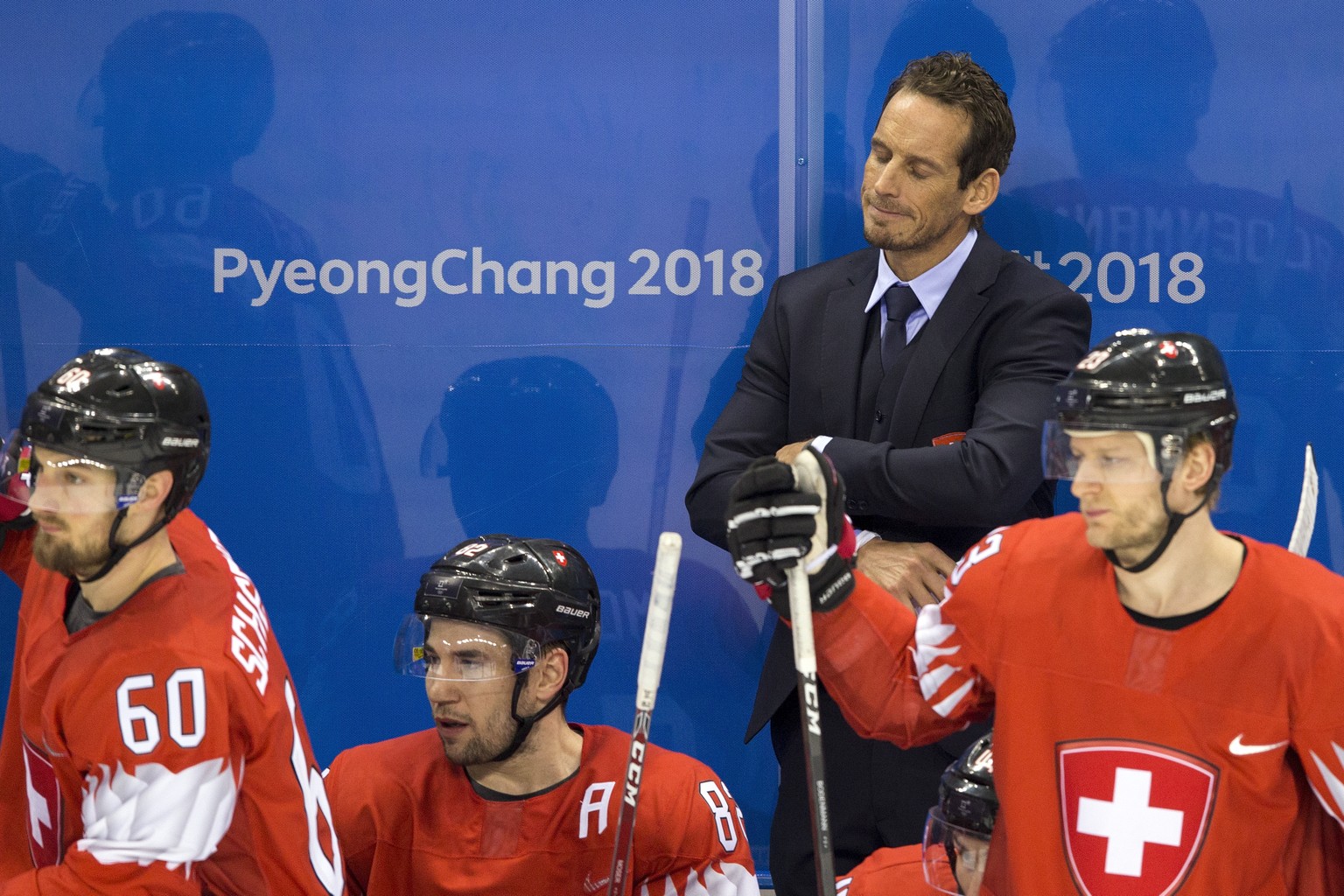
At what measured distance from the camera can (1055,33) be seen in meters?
3.72

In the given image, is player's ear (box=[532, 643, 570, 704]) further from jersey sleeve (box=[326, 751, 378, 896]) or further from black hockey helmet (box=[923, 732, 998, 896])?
black hockey helmet (box=[923, 732, 998, 896])

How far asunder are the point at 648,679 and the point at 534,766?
842 mm

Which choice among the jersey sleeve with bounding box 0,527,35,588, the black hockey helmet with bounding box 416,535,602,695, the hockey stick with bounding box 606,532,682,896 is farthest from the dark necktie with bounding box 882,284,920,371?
the jersey sleeve with bounding box 0,527,35,588

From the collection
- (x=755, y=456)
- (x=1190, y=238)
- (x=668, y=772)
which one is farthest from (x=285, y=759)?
(x=1190, y=238)

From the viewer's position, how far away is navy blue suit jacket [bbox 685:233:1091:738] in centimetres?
297

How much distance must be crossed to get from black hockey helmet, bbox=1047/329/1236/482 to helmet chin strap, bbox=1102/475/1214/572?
0.03 m

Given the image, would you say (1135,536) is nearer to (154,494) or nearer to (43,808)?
(154,494)

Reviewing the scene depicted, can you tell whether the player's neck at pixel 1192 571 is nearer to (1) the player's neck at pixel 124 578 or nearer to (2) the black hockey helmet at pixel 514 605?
(2) the black hockey helmet at pixel 514 605

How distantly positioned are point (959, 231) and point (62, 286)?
2.20m

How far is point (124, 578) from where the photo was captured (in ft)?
7.77

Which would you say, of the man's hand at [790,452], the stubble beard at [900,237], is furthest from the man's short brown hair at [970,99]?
the man's hand at [790,452]

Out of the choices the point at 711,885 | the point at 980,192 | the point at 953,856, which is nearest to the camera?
the point at 953,856

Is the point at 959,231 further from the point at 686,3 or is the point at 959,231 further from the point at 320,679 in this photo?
the point at 320,679

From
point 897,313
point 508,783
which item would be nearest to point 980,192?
point 897,313
